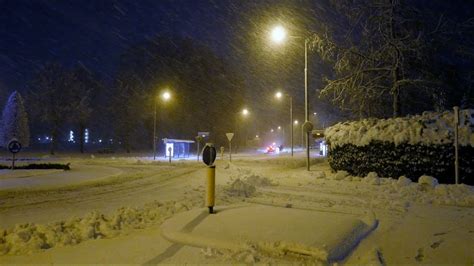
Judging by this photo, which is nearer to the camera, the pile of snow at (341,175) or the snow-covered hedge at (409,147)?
the snow-covered hedge at (409,147)

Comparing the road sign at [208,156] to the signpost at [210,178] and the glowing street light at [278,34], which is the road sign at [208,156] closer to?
the signpost at [210,178]

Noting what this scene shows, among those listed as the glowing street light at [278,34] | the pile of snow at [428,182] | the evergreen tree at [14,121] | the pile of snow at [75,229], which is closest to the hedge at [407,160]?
the pile of snow at [428,182]

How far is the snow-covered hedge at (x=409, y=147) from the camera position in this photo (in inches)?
567

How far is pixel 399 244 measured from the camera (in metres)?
6.62

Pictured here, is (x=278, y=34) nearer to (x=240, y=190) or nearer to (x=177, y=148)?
(x=240, y=190)

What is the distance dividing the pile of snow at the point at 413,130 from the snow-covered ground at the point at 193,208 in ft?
6.38

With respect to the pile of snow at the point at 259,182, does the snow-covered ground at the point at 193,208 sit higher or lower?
lower

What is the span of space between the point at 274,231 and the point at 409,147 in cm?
1062

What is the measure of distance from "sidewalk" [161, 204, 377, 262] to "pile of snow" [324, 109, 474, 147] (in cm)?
812

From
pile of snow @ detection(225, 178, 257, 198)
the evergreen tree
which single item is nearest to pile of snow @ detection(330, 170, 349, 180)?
pile of snow @ detection(225, 178, 257, 198)

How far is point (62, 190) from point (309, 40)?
14648mm

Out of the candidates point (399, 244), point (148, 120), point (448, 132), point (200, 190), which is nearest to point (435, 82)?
point (448, 132)

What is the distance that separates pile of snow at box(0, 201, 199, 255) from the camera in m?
6.25

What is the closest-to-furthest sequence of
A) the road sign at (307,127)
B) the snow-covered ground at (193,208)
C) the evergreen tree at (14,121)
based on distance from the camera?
the snow-covered ground at (193,208)
the road sign at (307,127)
the evergreen tree at (14,121)
